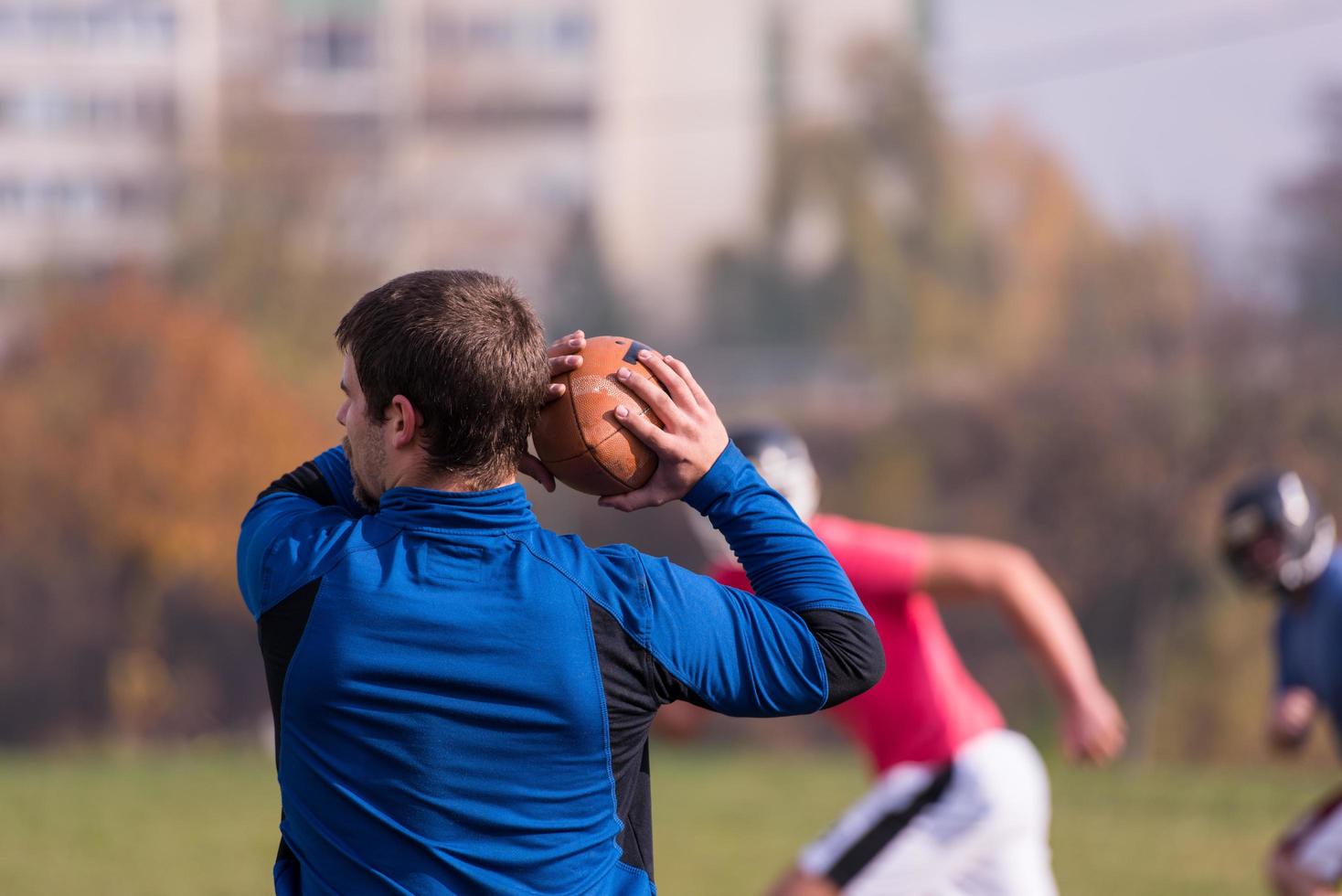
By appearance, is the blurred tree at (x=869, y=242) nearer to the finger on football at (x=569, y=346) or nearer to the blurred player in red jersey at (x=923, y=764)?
the blurred player in red jersey at (x=923, y=764)

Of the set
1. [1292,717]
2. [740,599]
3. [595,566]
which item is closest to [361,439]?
[595,566]

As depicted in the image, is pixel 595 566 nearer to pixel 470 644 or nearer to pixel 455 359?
pixel 470 644

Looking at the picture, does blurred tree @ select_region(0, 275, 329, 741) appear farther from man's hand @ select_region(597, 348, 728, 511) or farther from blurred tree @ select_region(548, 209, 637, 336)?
man's hand @ select_region(597, 348, 728, 511)

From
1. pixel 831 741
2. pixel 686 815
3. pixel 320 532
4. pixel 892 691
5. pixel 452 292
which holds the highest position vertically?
pixel 452 292

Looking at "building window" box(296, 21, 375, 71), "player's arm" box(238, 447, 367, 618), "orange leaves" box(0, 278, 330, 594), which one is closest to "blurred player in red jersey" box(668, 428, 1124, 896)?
"player's arm" box(238, 447, 367, 618)

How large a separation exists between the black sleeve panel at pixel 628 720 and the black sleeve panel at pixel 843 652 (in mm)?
267

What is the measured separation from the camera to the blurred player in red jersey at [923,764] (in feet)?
16.2

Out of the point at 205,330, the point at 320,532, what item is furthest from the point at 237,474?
the point at 320,532

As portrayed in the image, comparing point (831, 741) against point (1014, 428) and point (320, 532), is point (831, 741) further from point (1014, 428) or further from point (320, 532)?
point (320, 532)

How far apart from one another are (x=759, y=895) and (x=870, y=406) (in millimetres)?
15978

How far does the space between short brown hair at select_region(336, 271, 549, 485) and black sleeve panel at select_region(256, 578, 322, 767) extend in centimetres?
27

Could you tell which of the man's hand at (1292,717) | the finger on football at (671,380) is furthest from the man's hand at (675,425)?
the man's hand at (1292,717)

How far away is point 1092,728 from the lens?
4.68 metres

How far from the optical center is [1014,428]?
81.8 ft
